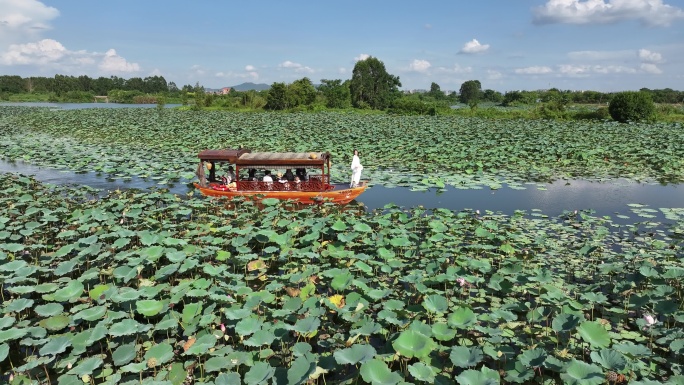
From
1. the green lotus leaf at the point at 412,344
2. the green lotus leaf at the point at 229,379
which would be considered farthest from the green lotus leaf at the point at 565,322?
the green lotus leaf at the point at 229,379

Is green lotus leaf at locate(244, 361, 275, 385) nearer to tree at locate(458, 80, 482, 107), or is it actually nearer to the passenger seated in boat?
the passenger seated in boat

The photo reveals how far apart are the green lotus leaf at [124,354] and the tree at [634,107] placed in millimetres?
36881

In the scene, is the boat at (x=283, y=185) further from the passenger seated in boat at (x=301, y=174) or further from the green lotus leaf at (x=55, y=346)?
the green lotus leaf at (x=55, y=346)

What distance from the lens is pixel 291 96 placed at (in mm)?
50406

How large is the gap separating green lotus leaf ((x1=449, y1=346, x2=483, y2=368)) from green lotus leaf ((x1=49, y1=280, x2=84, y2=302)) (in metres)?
4.17

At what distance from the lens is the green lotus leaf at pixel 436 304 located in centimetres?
459

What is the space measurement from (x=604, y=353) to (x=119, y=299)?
472cm

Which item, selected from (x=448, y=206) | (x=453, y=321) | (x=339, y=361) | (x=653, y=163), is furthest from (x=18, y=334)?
(x=653, y=163)

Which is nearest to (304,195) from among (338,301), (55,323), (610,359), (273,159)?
(273,159)

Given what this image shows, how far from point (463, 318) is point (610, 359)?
4.27ft

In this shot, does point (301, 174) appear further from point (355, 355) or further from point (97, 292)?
point (355, 355)

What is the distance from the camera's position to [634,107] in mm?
31672

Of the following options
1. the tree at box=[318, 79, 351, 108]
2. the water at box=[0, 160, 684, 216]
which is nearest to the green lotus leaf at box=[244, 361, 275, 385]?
the water at box=[0, 160, 684, 216]

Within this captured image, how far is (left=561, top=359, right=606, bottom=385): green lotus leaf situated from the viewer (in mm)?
3193
